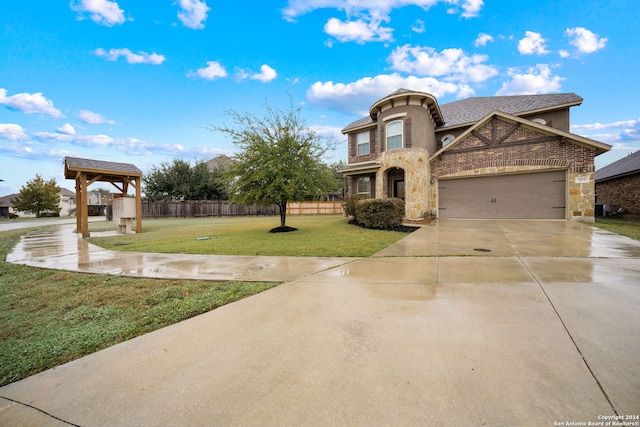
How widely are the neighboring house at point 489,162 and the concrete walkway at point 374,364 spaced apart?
11192 millimetres

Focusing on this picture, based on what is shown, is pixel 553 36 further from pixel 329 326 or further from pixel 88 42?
A: pixel 88 42

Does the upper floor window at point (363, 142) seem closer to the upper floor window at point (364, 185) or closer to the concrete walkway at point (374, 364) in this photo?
the upper floor window at point (364, 185)

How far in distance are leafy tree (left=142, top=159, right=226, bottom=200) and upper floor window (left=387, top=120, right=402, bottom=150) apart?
2046 cm

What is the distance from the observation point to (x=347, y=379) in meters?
1.98

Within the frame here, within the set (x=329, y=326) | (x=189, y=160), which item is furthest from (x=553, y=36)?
(x=189, y=160)

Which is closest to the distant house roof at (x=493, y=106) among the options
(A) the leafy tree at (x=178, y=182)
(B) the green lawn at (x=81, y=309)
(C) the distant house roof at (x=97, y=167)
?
(C) the distant house roof at (x=97, y=167)

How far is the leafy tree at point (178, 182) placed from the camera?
29.9 meters

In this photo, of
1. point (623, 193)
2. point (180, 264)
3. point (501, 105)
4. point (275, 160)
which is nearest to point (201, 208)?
point (275, 160)

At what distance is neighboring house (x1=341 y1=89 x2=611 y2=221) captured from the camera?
40.6 ft

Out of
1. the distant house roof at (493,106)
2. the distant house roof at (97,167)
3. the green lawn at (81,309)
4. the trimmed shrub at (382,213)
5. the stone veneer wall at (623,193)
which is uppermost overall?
the distant house roof at (493,106)

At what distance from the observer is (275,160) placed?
10016 mm

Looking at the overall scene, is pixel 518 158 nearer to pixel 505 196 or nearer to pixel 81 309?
pixel 505 196

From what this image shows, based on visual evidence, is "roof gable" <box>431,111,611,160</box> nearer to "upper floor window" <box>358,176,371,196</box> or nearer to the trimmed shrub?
"upper floor window" <box>358,176,371,196</box>

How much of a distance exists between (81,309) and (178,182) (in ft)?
98.4
